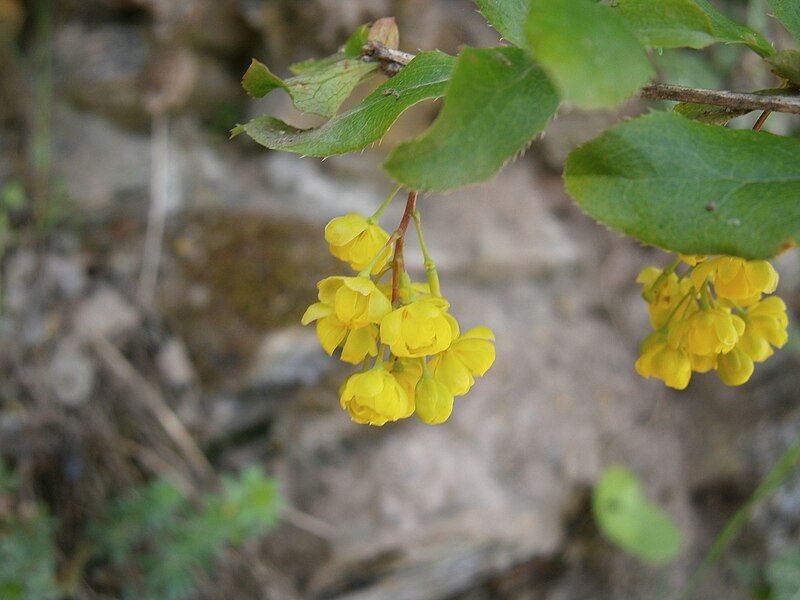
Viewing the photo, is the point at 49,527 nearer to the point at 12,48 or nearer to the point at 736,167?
the point at 12,48

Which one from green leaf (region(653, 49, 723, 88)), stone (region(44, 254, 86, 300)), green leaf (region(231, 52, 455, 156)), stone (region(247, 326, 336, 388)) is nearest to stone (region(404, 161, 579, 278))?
stone (region(247, 326, 336, 388))

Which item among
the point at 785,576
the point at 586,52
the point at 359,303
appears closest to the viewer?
the point at 586,52

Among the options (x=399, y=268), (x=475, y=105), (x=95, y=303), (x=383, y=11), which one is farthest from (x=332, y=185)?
(x=475, y=105)

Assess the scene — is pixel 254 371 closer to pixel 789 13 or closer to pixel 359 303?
pixel 359 303

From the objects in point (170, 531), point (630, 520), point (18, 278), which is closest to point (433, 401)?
point (170, 531)

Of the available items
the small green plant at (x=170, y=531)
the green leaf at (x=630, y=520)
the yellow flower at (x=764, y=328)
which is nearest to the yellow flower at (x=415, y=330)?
the yellow flower at (x=764, y=328)

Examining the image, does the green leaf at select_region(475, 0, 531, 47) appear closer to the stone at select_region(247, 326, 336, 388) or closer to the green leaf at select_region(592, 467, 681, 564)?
the stone at select_region(247, 326, 336, 388)

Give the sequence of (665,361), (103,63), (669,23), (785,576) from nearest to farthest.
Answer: (669,23) < (665,361) < (103,63) < (785,576)
